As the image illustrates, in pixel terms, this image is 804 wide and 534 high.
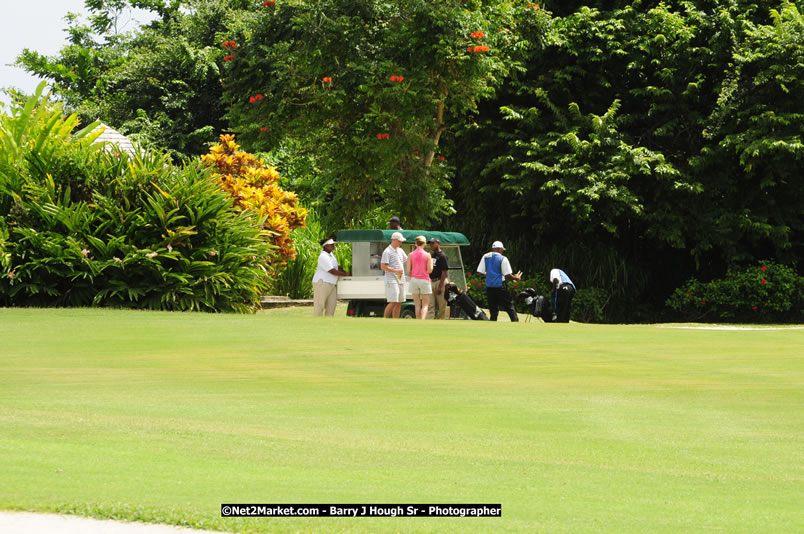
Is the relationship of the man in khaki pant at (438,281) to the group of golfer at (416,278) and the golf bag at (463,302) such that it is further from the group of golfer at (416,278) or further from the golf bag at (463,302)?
the golf bag at (463,302)

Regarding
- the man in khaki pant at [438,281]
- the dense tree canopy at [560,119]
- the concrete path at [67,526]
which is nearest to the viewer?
the concrete path at [67,526]

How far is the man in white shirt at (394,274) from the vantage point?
2022 cm

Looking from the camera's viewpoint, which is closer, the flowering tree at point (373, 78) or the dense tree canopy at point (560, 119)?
the flowering tree at point (373, 78)

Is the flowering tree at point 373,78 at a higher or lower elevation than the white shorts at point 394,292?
higher

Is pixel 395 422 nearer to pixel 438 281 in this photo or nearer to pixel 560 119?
pixel 438 281

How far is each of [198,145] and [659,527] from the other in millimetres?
41301

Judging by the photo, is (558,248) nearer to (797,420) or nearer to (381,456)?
(797,420)

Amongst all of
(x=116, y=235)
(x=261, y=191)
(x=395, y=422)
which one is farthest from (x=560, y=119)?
(x=395, y=422)

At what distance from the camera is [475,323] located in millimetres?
19922

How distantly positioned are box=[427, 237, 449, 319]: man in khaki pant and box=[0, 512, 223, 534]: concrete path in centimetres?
1606

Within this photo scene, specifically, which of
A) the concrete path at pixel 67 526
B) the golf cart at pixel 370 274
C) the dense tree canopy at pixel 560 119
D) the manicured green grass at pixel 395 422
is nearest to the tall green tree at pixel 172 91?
the dense tree canopy at pixel 560 119

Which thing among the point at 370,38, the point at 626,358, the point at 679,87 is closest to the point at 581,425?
the point at 626,358

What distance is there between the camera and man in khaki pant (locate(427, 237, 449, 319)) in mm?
21703

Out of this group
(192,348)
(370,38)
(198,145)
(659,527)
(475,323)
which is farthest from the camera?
(198,145)
